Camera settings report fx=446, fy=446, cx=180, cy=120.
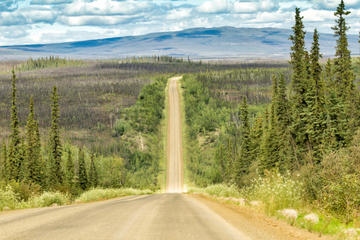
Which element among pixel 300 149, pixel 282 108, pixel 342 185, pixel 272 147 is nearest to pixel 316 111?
pixel 300 149

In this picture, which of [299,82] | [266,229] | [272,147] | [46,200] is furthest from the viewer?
[272,147]

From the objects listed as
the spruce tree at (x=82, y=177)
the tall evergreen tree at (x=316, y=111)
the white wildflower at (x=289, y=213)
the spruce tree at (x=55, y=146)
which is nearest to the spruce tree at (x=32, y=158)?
the spruce tree at (x=55, y=146)

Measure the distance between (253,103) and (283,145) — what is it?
12670cm

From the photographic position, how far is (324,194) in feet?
46.8

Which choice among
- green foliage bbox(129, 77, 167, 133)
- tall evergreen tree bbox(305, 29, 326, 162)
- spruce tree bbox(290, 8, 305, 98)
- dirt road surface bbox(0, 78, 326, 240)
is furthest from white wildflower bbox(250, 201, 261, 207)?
green foliage bbox(129, 77, 167, 133)

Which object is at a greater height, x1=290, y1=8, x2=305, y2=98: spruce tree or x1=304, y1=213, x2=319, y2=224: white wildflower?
x1=290, y1=8, x2=305, y2=98: spruce tree

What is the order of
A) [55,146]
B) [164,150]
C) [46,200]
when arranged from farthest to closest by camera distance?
1. [164,150]
2. [55,146]
3. [46,200]

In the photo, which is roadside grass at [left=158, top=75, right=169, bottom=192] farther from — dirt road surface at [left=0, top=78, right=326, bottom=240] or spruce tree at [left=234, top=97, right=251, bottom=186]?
dirt road surface at [left=0, top=78, right=326, bottom=240]

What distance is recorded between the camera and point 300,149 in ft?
174

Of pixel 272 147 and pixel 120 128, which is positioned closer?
pixel 272 147

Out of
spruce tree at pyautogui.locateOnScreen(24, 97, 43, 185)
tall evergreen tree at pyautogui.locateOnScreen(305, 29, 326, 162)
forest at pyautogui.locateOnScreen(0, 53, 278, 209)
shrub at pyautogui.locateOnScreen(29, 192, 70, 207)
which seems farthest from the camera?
forest at pyautogui.locateOnScreen(0, 53, 278, 209)

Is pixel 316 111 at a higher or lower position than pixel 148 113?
higher

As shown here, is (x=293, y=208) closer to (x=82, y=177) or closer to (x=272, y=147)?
(x=272, y=147)

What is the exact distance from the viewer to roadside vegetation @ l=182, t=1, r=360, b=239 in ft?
46.8
